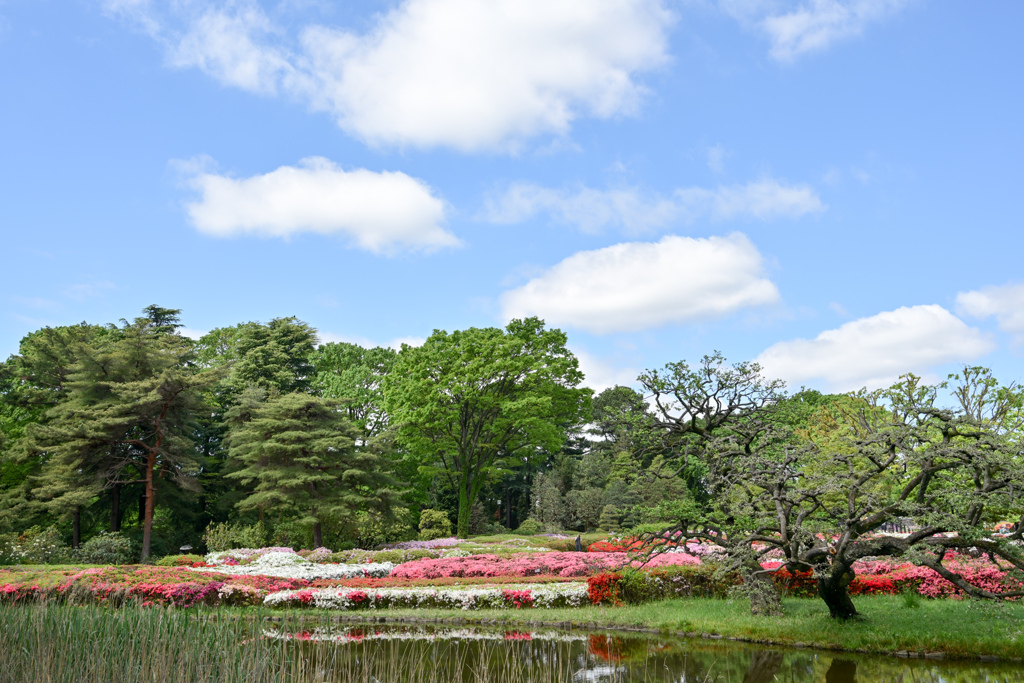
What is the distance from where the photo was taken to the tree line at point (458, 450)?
9.66 m

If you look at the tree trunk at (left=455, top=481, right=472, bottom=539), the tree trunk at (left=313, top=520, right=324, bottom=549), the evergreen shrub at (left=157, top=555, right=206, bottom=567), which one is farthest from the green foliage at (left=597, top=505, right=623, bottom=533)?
the evergreen shrub at (left=157, top=555, right=206, bottom=567)

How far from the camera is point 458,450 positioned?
35625 millimetres

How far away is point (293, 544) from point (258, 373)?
11.3m

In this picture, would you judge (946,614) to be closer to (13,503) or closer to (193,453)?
(193,453)

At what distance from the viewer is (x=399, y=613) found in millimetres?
13359

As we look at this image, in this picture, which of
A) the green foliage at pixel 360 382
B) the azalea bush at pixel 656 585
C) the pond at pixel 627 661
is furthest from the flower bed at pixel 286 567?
the green foliage at pixel 360 382

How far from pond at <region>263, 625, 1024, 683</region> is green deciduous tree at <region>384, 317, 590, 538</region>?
21.7m

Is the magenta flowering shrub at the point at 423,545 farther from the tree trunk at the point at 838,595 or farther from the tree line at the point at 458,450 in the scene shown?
the tree trunk at the point at 838,595

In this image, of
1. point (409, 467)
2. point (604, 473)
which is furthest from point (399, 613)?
point (604, 473)

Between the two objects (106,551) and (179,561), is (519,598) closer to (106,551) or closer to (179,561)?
(179,561)

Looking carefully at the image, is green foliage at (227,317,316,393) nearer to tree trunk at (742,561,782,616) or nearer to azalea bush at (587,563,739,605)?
azalea bush at (587,563,739,605)

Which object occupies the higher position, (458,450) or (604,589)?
(458,450)

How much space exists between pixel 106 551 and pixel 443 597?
16.0 m

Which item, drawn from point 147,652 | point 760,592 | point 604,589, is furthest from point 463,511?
point 147,652
